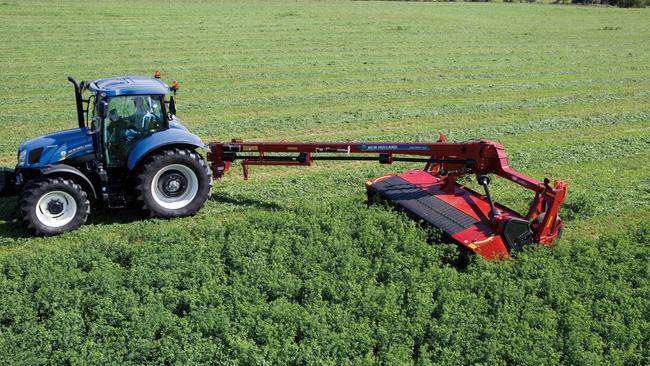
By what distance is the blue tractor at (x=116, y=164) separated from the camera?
902cm

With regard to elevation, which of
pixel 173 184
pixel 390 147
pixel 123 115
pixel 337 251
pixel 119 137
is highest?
pixel 123 115

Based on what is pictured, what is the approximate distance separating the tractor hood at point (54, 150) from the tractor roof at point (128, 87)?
2.58 ft

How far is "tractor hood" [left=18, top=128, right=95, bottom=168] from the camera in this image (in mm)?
9133

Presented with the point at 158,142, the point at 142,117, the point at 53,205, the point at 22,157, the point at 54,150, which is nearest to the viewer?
the point at 53,205

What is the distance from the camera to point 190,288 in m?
7.38

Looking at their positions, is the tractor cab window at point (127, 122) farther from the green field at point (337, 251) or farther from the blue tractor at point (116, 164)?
the green field at point (337, 251)

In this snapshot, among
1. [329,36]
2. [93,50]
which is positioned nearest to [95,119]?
[93,50]

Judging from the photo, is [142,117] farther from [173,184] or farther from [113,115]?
[173,184]

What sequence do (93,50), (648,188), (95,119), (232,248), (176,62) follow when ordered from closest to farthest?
1. (232,248)
2. (95,119)
3. (648,188)
4. (176,62)
5. (93,50)

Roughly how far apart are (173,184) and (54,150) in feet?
5.95

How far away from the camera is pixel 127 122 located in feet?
31.2

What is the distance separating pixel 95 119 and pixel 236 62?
15.7 m

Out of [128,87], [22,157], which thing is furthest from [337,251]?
[22,157]

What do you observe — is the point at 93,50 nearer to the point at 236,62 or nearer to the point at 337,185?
the point at 236,62
